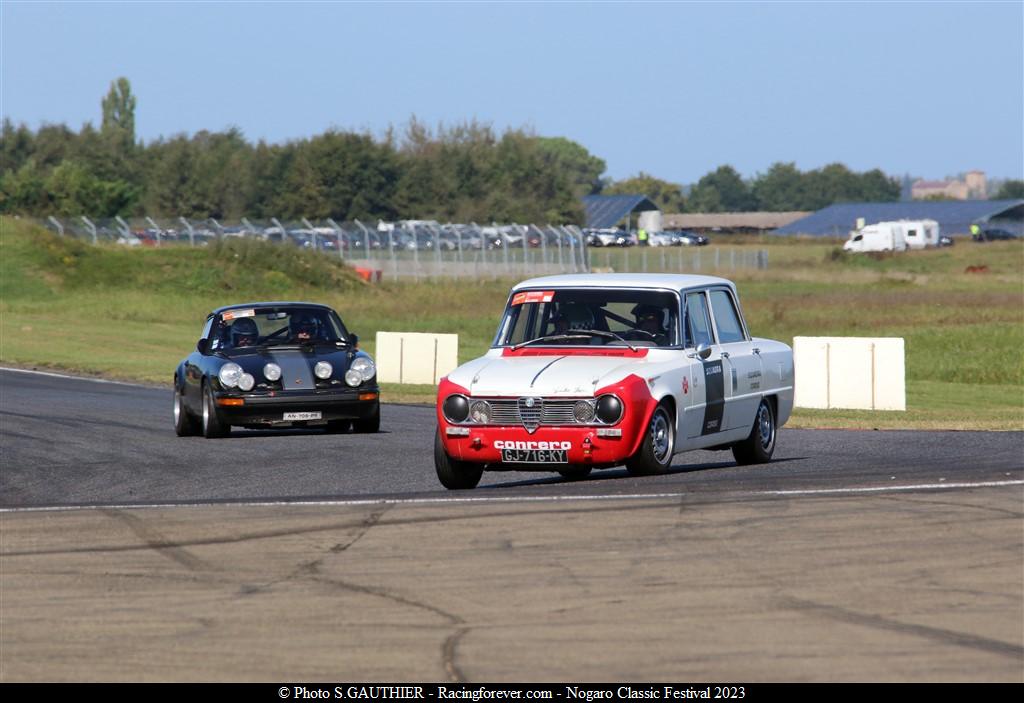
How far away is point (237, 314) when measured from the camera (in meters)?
19.1

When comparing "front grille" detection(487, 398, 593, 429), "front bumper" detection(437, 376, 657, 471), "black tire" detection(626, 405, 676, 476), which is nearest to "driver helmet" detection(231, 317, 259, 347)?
"front bumper" detection(437, 376, 657, 471)

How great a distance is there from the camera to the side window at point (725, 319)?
1402cm

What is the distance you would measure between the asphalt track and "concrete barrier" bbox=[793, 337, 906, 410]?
11533 mm

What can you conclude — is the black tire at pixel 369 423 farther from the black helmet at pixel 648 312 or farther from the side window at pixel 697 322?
the black helmet at pixel 648 312

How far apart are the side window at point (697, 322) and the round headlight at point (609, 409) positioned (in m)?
1.35

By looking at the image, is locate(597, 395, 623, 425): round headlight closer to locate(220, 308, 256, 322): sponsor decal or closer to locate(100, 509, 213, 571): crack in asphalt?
locate(100, 509, 213, 571): crack in asphalt

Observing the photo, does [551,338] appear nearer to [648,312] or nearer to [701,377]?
[648,312]

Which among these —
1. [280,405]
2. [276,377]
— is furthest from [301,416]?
[276,377]

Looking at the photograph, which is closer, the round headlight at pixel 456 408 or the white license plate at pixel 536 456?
the white license plate at pixel 536 456

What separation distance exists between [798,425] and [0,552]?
13317 mm

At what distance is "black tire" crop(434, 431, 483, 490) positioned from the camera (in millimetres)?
12617

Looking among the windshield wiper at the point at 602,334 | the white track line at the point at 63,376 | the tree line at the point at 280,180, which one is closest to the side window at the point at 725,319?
the windshield wiper at the point at 602,334

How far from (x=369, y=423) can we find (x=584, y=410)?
7.22 metres

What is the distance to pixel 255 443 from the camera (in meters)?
18.1
